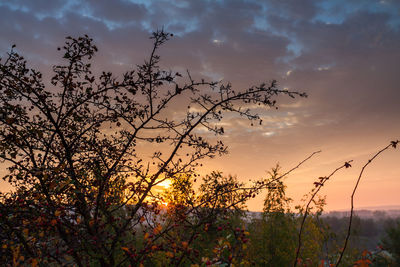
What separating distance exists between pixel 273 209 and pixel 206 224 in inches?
917

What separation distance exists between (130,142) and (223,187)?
8.19 ft

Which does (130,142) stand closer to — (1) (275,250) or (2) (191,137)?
(2) (191,137)

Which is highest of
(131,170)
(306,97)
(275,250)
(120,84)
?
(120,84)

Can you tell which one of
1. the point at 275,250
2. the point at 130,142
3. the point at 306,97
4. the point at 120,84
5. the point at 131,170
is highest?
the point at 120,84

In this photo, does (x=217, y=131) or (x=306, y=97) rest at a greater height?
(x=306, y=97)

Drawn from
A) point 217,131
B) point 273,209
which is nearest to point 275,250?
point 273,209

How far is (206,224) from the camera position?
5441mm

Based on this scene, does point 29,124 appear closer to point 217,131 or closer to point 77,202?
point 77,202


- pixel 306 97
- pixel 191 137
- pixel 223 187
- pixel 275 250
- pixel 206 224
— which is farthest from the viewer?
pixel 275 250

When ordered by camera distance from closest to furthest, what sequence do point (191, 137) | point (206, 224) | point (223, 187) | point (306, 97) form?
point (206, 224), point (223, 187), point (306, 97), point (191, 137)

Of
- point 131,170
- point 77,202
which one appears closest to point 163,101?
point 131,170

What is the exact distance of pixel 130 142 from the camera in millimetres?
7320

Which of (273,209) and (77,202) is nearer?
(77,202)

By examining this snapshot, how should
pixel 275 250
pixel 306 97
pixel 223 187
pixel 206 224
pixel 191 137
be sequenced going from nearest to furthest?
pixel 206 224 → pixel 223 187 → pixel 306 97 → pixel 191 137 → pixel 275 250
